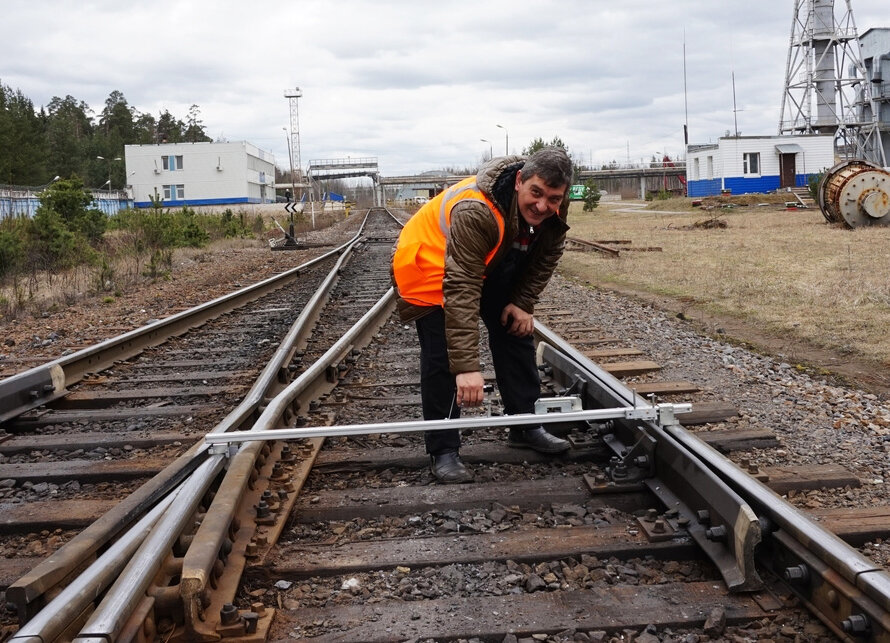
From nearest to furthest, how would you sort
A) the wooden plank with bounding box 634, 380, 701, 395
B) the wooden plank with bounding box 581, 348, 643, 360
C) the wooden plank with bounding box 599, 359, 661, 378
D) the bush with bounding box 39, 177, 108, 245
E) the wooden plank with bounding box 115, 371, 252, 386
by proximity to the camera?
the wooden plank with bounding box 634, 380, 701, 395 < the wooden plank with bounding box 599, 359, 661, 378 < the wooden plank with bounding box 115, 371, 252, 386 < the wooden plank with bounding box 581, 348, 643, 360 < the bush with bounding box 39, 177, 108, 245

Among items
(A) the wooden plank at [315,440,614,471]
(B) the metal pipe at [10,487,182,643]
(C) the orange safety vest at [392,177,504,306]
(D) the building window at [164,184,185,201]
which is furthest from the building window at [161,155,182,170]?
(B) the metal pipe at [10,487,182,643]

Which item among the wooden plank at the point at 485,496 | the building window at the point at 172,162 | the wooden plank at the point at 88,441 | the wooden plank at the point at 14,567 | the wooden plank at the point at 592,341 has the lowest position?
the wooden plank at the point at 485,496

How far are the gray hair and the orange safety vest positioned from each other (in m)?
0.37

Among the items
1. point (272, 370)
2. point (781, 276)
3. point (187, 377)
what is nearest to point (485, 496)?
point (272, 370)

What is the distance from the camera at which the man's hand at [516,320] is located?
4094 mm

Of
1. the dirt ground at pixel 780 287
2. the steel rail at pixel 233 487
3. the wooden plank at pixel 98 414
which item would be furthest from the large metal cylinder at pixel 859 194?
the wooden plank at pixel 98 414

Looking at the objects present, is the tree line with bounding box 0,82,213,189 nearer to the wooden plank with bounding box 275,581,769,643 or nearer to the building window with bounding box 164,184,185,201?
the building window with bounding box 164,184,185,201

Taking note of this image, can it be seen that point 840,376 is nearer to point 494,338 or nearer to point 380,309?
point 494,338

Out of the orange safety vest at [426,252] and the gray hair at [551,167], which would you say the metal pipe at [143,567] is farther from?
the gray hair at [551,167]

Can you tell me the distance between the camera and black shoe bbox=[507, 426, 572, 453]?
3996 mm

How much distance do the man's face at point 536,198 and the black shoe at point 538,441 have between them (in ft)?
3.75

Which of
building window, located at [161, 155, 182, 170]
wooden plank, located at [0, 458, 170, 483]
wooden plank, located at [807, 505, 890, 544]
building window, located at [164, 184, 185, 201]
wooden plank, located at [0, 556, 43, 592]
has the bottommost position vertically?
wooden plank, located at [807, 505, 890, 544]

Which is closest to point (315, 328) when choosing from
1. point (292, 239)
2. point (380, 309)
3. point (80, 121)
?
point (380, 309)

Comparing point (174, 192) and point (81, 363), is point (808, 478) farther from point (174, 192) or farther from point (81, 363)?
point (174, 192)
